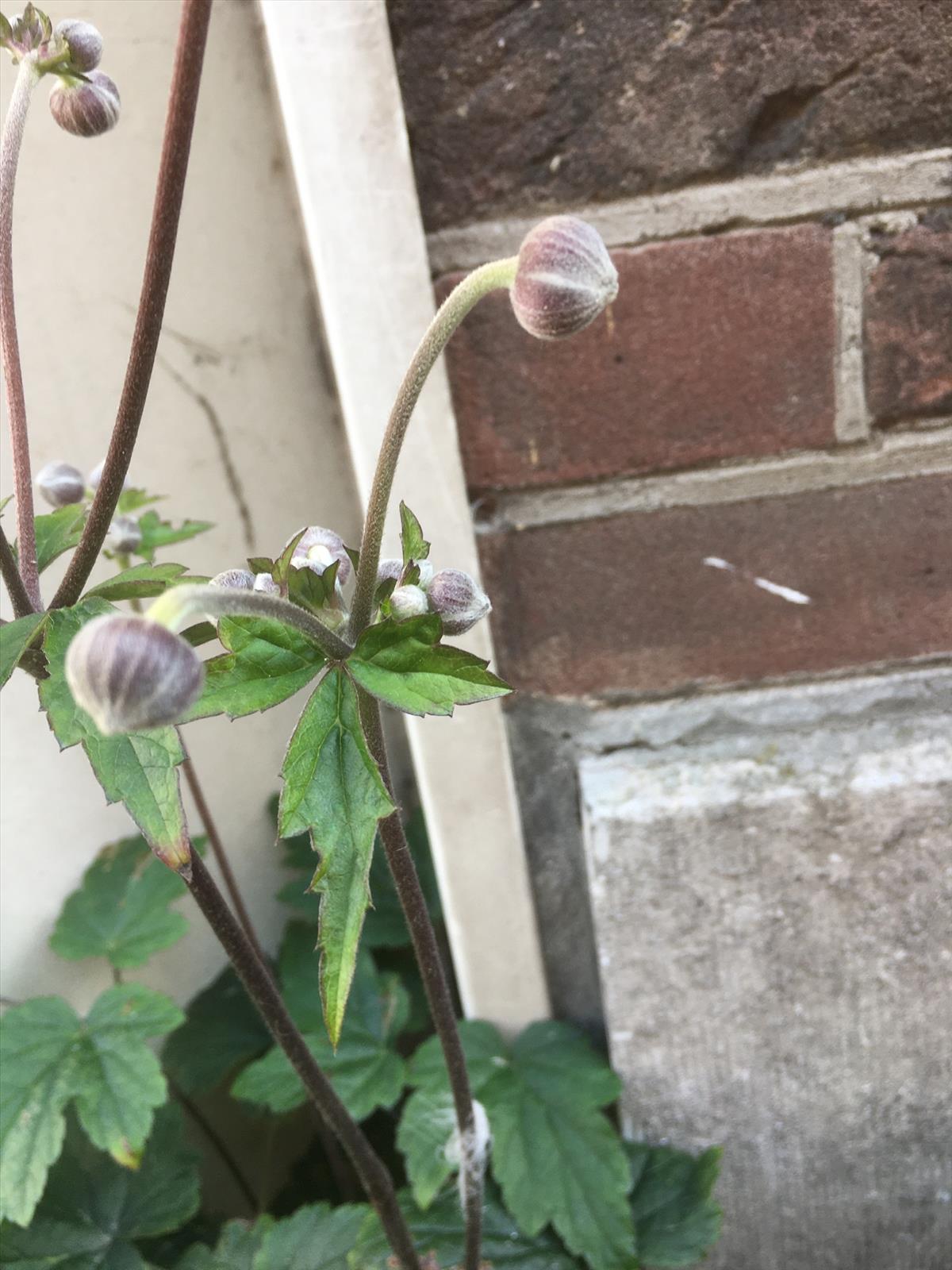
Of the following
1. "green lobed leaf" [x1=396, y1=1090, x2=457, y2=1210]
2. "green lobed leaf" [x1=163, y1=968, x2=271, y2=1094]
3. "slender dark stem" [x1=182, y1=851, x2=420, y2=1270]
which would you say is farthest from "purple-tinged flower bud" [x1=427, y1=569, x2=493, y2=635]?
"green lobed leaf" [x1=163, y1=968, x2=271, y2=1094]

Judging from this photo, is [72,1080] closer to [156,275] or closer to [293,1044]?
[293,1044]

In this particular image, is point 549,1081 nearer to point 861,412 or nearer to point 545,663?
point 545,663

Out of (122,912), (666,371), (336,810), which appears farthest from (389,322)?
(122,912)

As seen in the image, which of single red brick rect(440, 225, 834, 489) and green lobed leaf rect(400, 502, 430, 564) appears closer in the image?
green lobed leaf rect(400, 502, 430, 564)

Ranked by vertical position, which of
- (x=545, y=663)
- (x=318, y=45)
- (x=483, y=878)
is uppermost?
(x=318, y=45)

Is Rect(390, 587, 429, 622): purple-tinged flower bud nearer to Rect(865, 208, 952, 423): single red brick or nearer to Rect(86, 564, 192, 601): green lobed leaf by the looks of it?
Rect(86, 564, 192, 601): green lobed leaf

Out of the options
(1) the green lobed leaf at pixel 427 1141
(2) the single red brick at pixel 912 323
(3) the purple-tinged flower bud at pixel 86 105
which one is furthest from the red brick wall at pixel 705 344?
(1) the green lobed leaf at pixel 427 1141

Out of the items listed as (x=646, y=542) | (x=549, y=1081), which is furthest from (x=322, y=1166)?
(x=646, y=542)

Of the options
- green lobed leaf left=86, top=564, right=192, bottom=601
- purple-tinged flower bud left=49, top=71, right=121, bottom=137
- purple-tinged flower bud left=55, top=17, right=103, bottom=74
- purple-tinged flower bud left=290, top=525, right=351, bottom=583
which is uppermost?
purple-tinged flower bud left=55, top=17, right=103, bottom=74
